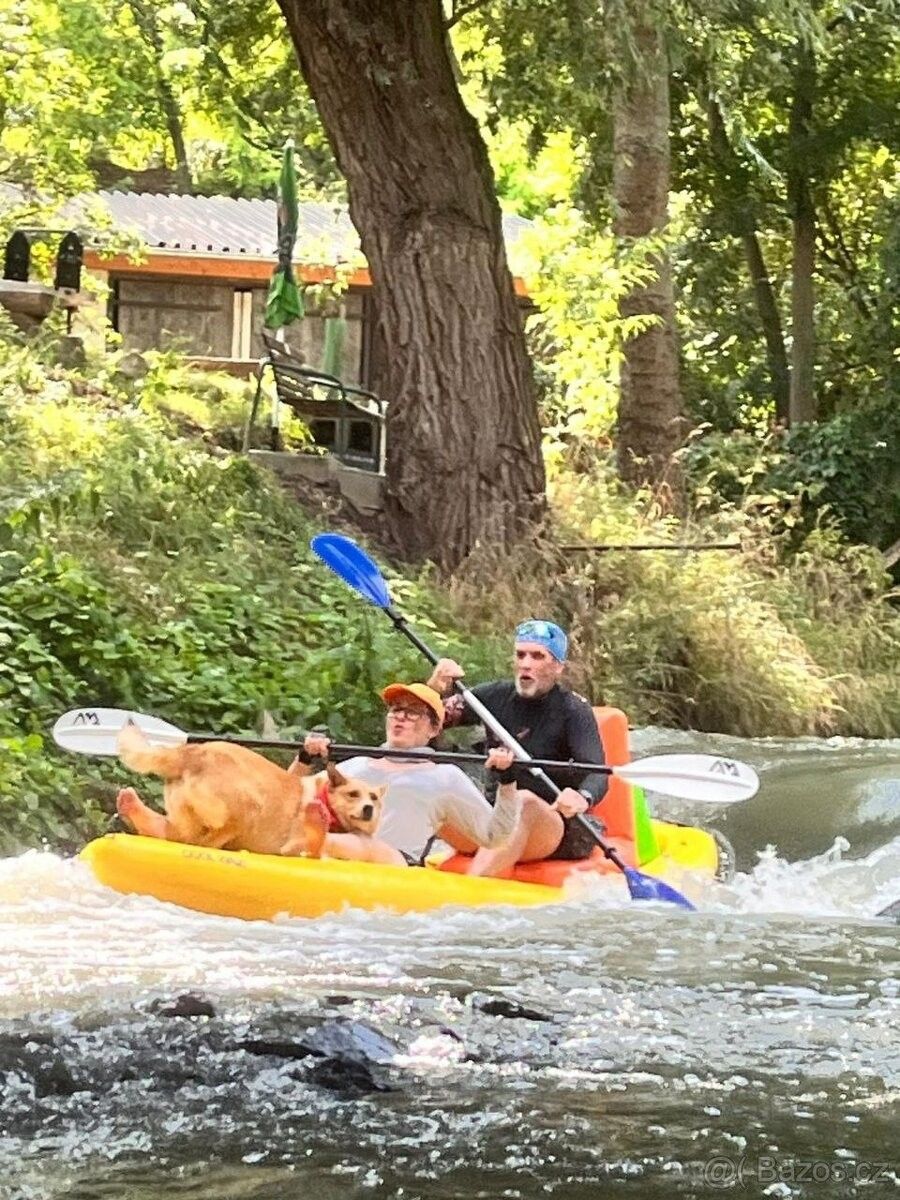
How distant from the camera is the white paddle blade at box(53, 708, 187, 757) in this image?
6160mm

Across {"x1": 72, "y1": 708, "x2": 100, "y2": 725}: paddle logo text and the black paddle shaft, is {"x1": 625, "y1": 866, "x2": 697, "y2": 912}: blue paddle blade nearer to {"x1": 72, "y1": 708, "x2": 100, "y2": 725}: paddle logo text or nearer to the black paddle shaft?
the black paddle shaft

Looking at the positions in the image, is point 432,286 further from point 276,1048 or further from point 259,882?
point 276,1048

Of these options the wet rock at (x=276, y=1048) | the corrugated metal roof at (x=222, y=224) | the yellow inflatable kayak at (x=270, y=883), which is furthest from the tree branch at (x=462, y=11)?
the wet rock at (x=276, y=1048)

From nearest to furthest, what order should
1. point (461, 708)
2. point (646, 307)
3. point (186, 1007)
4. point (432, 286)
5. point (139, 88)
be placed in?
point (186, 1007) → point (461, 708) → point (432, 286) → point (646, 307) → point (139, 88)

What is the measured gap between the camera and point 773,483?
644 inches

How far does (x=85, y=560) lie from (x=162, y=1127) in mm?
5146

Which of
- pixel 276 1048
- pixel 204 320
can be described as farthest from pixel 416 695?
pixel 204 320

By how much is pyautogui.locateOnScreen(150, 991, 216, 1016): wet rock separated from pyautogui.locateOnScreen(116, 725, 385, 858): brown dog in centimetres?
129

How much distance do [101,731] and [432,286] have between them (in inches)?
198

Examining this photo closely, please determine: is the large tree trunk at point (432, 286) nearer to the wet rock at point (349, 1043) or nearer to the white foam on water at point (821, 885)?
the white foam on water at point (821, 885)

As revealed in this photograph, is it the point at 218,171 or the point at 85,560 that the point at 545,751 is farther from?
the point at 218,171

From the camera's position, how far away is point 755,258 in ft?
67.1

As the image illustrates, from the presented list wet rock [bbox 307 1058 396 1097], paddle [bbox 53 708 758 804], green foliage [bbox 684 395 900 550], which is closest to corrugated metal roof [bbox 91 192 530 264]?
green foliage [bbox 684 395 900 550]

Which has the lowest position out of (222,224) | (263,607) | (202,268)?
(263,607)
